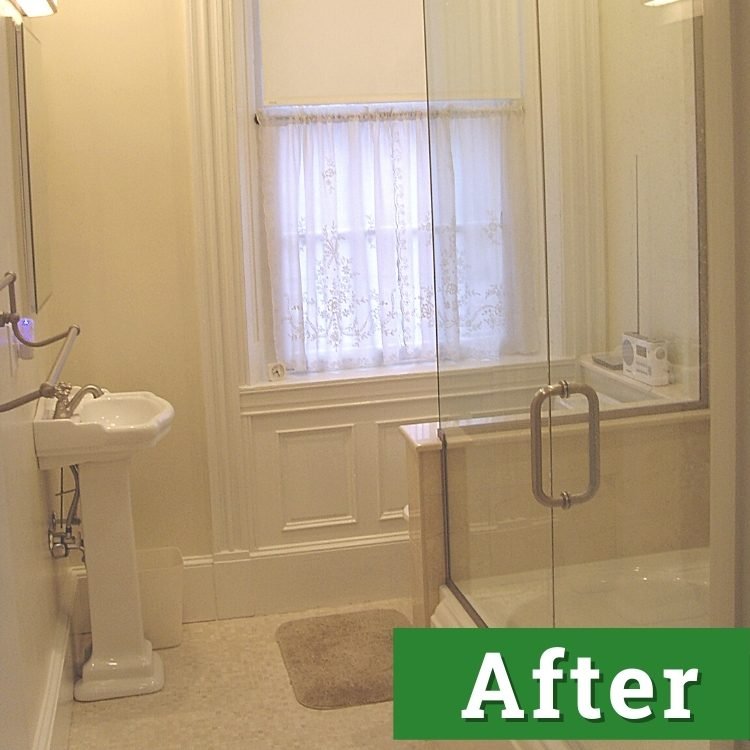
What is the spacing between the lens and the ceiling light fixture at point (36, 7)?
10.7ft

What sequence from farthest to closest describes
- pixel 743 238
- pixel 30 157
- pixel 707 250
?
pixel 30 157 < pixel 707 250 < pixel 743 238

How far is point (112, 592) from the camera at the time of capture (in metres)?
3.48

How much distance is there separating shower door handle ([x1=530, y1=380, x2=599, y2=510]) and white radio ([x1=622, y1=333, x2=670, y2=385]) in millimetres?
91

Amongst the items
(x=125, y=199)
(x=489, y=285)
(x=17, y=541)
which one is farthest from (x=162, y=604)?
(x=489, y=285)

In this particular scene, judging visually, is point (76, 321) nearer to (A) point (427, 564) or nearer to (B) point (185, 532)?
(B) point (185, 532)

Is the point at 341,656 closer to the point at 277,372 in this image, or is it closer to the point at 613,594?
the point at 277,372

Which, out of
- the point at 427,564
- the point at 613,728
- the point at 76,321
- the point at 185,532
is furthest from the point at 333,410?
the point at 613,728

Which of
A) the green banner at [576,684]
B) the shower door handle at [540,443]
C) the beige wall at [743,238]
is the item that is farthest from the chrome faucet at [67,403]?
the beige wall at [743,238]

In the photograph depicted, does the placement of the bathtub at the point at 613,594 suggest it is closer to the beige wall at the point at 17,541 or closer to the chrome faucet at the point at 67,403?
the beige wall at the point at 17,541

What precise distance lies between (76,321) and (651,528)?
7.87ft

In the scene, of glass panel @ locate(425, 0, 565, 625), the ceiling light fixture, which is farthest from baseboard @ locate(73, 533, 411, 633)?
the ceiling light fixture

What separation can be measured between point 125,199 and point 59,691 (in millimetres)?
1599

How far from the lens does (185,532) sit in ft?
13.1

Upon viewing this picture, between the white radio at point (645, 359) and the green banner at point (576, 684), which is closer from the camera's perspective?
the green banner at point (576, 684)
